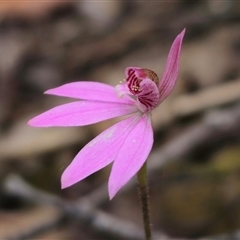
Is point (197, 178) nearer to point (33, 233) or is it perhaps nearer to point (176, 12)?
point (33, 233)

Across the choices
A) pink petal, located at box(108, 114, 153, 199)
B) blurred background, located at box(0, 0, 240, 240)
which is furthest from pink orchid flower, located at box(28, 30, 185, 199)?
blurred background, located at box(0, 0, 240, 240)

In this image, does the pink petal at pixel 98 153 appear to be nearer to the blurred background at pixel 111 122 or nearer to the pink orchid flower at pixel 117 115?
the pink orchid flower at pixel 117 115

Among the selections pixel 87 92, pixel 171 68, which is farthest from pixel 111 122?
pixel 171 68

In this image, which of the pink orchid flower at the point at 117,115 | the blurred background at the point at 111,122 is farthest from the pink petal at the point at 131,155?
the blurred background at the point at 111,122

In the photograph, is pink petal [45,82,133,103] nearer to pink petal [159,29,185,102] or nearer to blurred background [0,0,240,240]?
pink petal [159,29,185,102]

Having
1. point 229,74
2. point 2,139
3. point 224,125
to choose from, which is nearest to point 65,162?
point 2,139

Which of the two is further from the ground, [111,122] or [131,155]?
[111,122]

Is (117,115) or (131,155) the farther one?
(117,115)

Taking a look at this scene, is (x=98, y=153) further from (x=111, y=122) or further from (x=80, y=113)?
(x=111, y=122)
